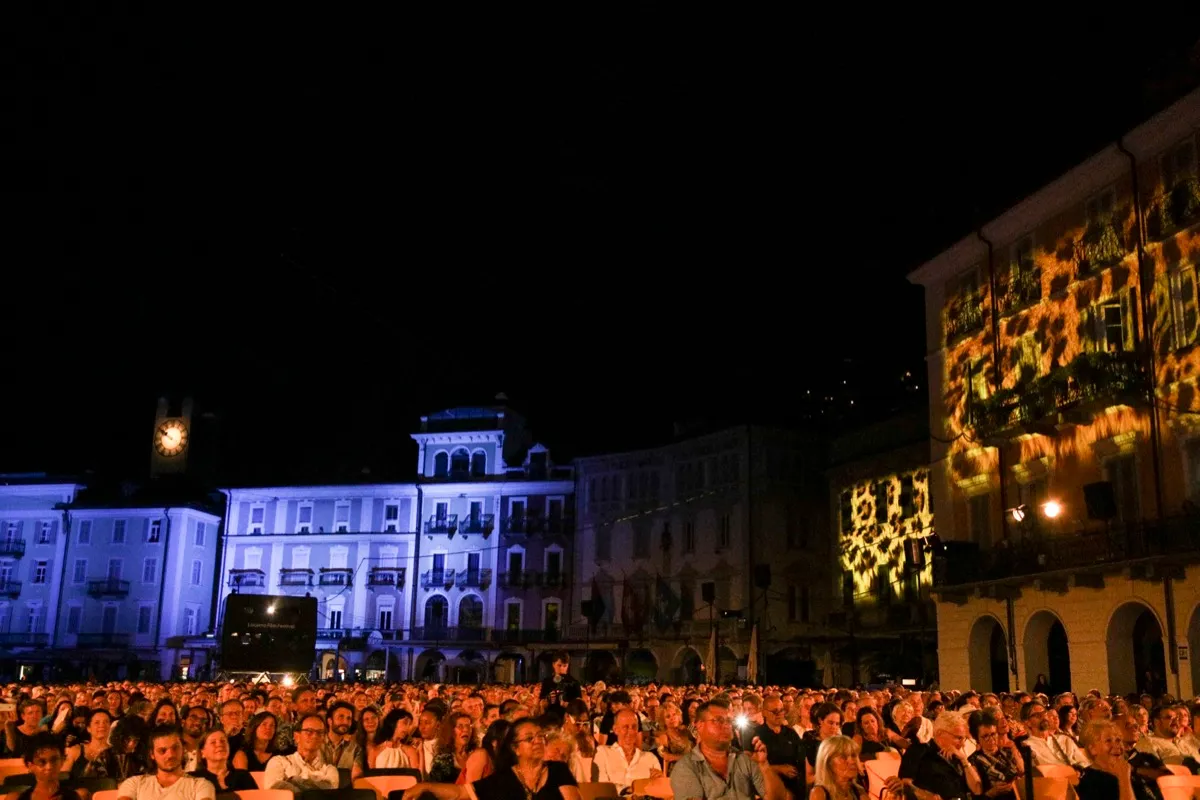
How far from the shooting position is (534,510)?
63.4 meters

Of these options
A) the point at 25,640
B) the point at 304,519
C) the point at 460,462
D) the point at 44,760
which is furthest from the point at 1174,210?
the point at 25,640

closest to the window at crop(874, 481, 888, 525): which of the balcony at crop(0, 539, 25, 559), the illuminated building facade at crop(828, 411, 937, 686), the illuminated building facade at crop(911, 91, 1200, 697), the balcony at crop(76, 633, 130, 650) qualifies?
the illuminated building facade at crop(828, 411, 937, 686)

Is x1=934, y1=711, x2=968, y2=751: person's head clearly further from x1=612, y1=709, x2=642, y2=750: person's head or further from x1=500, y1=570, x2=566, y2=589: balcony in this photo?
x1=500, y1=570, x2=566, y2=589: balcony

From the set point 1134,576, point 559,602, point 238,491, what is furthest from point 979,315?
point 238,491

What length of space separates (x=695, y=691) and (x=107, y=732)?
45.2ft

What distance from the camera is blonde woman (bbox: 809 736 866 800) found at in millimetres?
7914

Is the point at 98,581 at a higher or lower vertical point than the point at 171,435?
lower

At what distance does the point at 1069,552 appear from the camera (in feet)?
89.0

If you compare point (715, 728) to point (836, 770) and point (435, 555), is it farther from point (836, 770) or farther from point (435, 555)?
point (435, 555)

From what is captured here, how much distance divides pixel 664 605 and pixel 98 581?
3293cm

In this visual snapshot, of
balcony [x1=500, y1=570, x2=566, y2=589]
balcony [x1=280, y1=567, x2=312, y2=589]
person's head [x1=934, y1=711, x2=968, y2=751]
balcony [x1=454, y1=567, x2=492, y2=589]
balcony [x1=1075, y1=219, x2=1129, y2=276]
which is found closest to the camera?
person's head [x1=934, y1=711, x2=968, y2=751]

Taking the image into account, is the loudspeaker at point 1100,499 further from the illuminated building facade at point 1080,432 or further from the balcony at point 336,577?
the balcony at point 336,577

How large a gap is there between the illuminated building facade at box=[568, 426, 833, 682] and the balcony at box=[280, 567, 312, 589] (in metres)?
16.2

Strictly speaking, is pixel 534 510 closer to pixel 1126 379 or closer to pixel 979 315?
pixel 979 315
